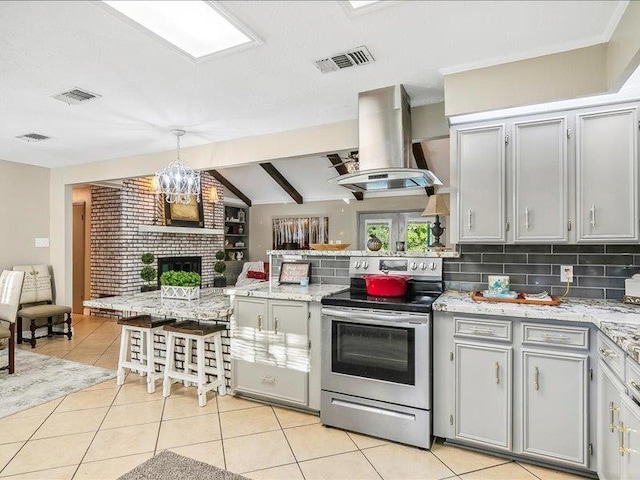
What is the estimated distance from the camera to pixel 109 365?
13.4ft

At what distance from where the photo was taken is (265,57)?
2389mm

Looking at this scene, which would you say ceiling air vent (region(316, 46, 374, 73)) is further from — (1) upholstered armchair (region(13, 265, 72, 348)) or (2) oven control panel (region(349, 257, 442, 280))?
(1) upholstered armchair (region(13, 265, 72, 348))

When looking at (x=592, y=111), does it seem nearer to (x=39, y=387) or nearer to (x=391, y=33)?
(x=391, y=33)

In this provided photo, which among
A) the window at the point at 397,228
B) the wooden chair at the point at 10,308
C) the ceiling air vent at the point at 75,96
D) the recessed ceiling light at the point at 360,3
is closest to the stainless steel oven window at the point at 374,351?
the recessed ceiling light at the point at 360,3

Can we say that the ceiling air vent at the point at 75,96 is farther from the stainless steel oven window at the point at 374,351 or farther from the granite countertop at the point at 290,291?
the stainless steel oven window at the point at 374,351

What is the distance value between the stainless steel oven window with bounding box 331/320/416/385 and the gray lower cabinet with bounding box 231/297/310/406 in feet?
1.01

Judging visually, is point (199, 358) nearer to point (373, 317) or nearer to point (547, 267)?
point (373, 317)

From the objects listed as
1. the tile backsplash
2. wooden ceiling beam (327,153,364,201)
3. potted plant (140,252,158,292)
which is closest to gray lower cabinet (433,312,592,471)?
the tile backsplash

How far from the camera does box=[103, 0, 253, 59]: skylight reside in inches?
74.3

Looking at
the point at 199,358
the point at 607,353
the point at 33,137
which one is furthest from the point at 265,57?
the point at 33,137

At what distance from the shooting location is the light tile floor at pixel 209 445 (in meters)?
2.20

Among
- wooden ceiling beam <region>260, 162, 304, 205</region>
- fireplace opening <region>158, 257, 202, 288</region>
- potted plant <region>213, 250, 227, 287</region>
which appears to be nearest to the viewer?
fireplace opening <region>158, 257, 202, 288</region>

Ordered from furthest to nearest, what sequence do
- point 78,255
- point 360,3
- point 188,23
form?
point 78,255 → point 188,23 → point 360,3

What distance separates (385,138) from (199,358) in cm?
228
